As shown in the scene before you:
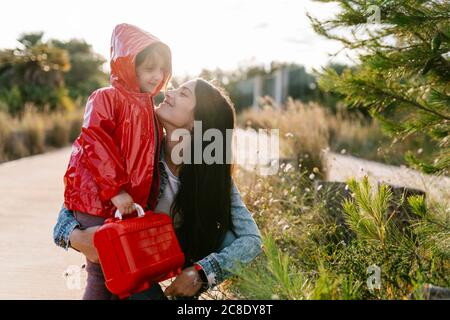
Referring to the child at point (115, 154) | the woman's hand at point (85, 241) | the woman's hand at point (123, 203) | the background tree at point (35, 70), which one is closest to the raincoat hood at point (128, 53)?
the child at point (115, 154)

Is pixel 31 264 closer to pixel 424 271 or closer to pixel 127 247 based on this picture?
pixel 127 247

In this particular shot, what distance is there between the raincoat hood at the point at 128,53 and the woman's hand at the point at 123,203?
0.60 m

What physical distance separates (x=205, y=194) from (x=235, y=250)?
12.5 inches

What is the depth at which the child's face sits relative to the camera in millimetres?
3404

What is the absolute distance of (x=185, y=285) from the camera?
3.09m

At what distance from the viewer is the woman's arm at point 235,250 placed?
3.16m

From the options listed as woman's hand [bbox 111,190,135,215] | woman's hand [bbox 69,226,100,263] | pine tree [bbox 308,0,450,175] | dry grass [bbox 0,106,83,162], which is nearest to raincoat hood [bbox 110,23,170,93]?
woman's hand [bbox 111,190,135,215]

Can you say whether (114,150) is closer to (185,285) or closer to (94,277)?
(94,277)

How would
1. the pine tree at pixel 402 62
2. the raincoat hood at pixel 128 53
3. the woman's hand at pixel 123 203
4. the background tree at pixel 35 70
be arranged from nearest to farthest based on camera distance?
the woman's hand at pixel 123 203, the raincoat hood at pixel 128 53, the pine tree at pixel 402 62, the background tree at pixel 35 70

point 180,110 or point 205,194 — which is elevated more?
point 180,110

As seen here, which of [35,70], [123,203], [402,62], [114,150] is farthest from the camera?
[35,70]

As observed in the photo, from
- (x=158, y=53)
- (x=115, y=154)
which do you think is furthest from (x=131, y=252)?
(x=158, y=53)

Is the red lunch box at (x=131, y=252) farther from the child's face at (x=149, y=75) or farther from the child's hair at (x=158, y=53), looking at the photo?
the child's hair at (x=158, y=53)

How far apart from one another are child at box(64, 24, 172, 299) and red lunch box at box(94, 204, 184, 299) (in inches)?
5.7
